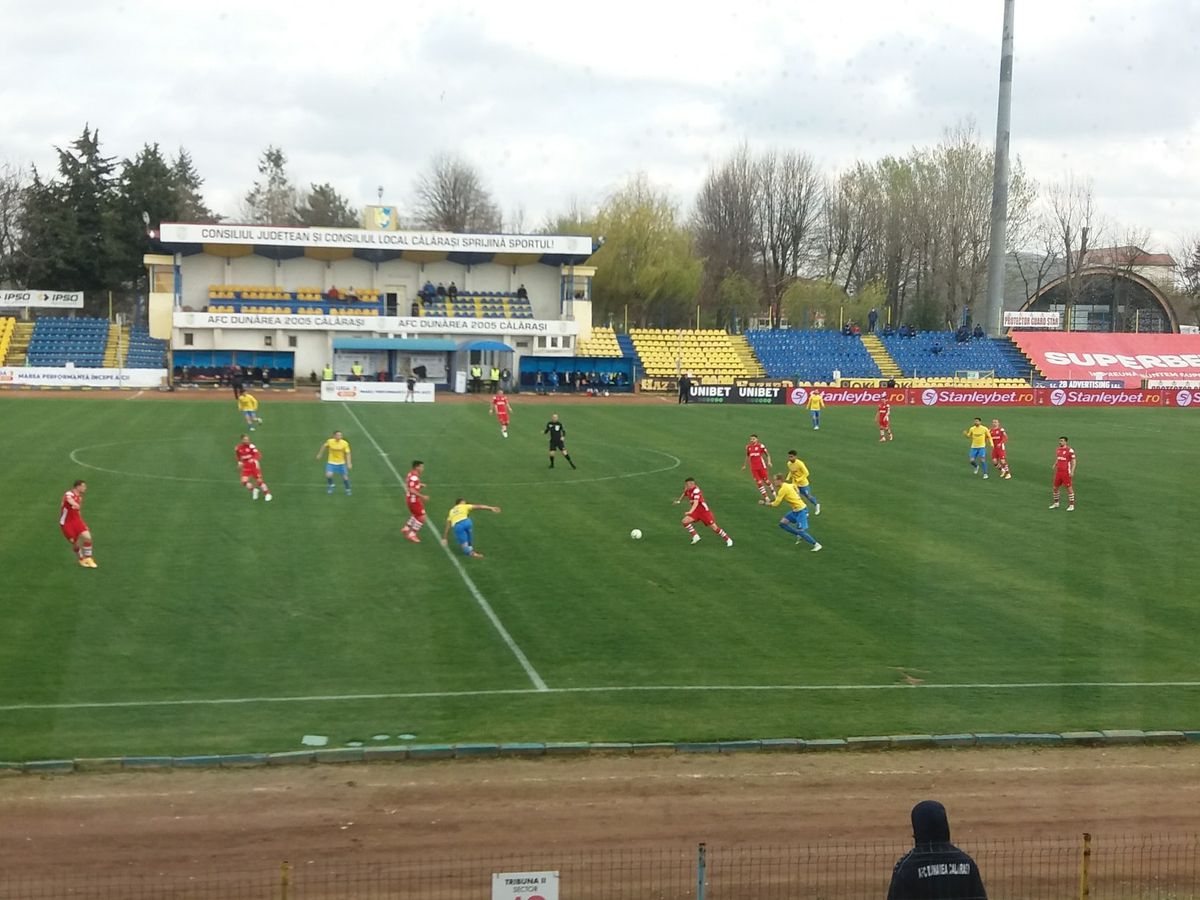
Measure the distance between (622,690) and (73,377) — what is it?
56.2 m

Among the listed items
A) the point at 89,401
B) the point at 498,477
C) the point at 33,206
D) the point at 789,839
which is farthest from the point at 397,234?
the point at 789,839

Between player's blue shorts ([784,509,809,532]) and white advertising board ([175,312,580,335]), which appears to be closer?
player's blue shorts ([784,509,809,532])

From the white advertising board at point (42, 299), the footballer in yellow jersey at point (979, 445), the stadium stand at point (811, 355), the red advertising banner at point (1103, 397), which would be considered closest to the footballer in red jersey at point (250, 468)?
the footballer in yellow jersey at point (979, 445)

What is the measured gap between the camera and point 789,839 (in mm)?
11508

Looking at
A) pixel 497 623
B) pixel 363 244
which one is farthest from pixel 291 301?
pixel 497 623

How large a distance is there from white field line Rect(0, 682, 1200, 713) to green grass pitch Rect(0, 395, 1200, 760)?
0.17 feet

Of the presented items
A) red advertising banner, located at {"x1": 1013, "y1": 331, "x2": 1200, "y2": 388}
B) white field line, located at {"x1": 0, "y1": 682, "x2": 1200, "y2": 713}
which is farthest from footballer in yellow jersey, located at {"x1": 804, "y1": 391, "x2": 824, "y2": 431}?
red advertising banner, located at {"x1": 1013, "y1": 331, "x2": 1200, "y2": 388}

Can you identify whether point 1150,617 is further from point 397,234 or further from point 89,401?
point 397,234

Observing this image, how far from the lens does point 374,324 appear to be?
7244 cm

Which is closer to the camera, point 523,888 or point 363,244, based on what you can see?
point 523,888

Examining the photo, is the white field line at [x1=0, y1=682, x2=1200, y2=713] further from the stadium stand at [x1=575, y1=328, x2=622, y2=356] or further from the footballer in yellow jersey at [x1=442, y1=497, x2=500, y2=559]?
the stadium stand at [x1=575, y1=328, x2=622, y2=356]

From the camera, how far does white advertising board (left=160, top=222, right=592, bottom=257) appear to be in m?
72.7

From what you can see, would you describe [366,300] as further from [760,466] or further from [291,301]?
[760,466]

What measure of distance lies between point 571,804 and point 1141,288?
103 m
